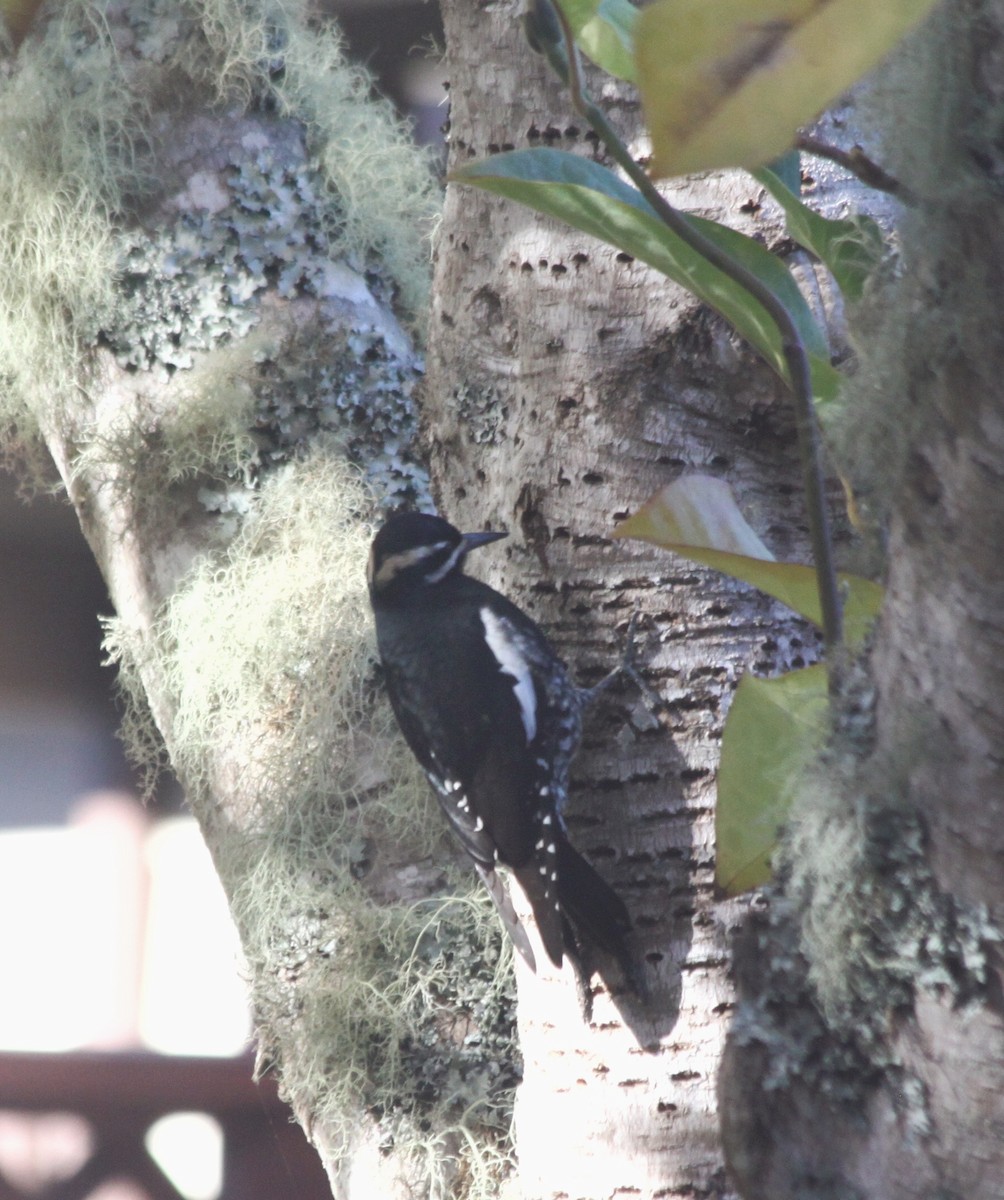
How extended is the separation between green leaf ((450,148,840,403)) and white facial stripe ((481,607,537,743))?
81 cm

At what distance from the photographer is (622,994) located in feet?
4.51

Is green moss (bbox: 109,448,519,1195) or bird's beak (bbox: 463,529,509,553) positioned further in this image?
green moss (bbox: 109,448,519,1195)

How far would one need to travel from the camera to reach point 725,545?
36.6 inches

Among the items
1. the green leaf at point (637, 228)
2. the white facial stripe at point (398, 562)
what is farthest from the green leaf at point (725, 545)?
the white facial stripe at point (398, 562)

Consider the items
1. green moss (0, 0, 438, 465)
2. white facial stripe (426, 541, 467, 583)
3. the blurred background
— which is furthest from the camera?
the blurred background

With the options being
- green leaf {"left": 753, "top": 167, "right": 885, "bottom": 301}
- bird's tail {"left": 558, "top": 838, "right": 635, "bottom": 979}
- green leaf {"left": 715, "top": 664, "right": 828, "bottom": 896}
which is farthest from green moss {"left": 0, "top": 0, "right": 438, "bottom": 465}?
green leaf {"left": 715, "top": 664, "right": 828, "bottom": 896}

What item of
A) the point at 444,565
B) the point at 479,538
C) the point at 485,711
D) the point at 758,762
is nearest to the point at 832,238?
the point at 758,762

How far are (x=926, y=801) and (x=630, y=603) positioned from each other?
71 cm

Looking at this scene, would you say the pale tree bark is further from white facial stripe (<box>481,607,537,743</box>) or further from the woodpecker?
white facial stripe (<box>481,607,537,743</box>)

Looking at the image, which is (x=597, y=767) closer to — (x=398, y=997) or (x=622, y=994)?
(x=622, y=994)

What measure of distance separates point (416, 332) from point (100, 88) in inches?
26.7

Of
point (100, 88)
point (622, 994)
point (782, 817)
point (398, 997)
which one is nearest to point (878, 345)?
point (782, 817)

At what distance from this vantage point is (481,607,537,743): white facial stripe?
1794mm

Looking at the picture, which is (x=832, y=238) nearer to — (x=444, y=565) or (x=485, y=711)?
(x=444, y=565)
